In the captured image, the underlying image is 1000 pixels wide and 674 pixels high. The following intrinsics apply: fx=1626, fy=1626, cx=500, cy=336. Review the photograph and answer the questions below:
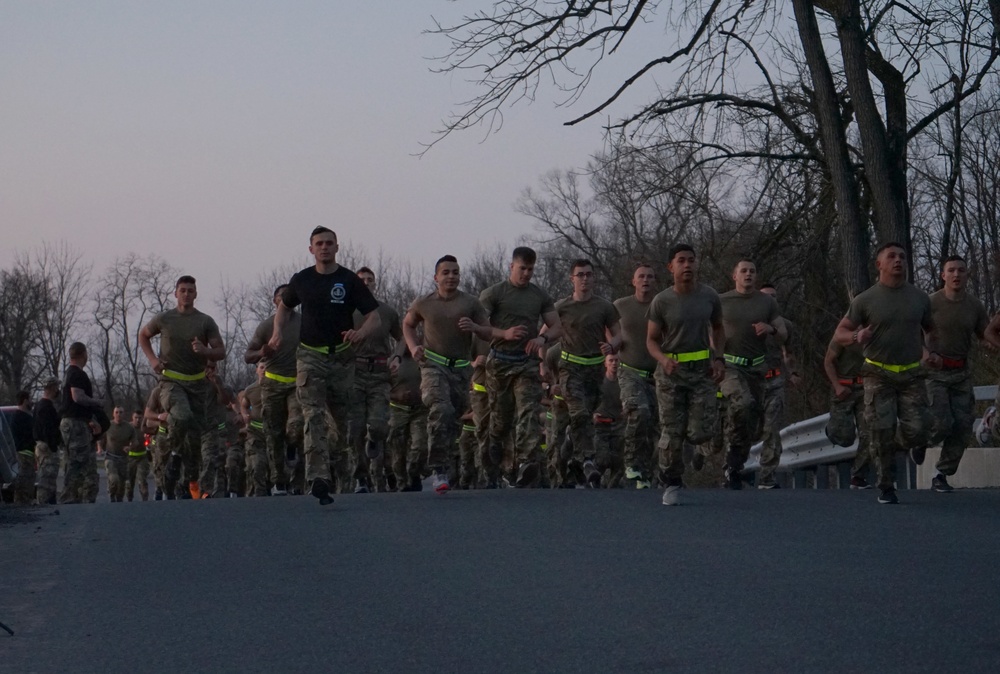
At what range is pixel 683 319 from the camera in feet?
43.4

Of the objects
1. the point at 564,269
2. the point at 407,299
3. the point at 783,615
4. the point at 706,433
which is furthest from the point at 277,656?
the point at 407,299

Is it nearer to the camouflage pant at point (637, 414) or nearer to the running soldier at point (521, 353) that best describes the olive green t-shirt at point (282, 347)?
the running soldier at point (521, 353)

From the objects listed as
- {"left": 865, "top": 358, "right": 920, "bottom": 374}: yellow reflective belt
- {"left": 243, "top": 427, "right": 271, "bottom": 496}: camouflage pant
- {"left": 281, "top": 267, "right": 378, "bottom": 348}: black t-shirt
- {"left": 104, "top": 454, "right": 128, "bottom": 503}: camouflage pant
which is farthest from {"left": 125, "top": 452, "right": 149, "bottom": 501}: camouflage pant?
{"left": 865, "top": 358, "right": 920, "bottom": 374}: yellow reflective belt

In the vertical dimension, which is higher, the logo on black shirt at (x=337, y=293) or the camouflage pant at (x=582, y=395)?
the logo on black shirt at (x=337, y=293)

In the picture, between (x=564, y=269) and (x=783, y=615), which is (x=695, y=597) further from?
(x=564, y=269)

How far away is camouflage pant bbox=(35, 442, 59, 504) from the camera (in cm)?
2248

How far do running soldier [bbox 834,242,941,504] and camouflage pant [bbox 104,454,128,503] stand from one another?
61.0ft

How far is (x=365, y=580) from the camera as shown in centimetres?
819

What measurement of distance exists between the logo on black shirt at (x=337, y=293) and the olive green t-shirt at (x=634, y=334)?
3.96 m

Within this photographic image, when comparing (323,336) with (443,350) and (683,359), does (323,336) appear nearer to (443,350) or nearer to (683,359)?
(443,350)

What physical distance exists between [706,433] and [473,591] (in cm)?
567

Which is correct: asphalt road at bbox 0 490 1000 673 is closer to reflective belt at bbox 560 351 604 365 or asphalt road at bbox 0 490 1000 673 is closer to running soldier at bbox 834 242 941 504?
running soldier at bbox 834 242 941 504

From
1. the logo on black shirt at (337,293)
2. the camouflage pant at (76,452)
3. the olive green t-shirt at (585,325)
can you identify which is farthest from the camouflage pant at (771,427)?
the camouflage pant at (76,452)

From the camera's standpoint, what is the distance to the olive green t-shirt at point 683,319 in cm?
1321
